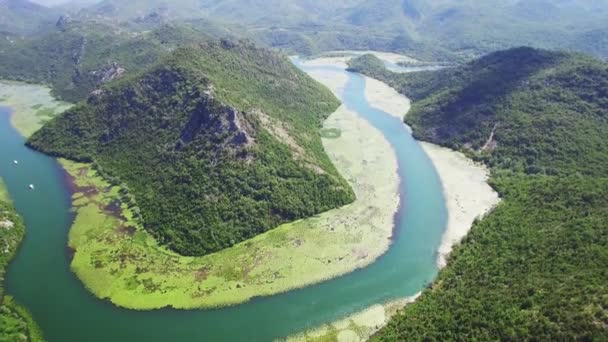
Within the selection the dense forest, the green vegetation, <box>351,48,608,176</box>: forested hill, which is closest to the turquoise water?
the green vegetation

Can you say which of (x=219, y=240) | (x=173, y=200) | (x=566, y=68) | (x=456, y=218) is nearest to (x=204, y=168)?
(x=173, y=200)

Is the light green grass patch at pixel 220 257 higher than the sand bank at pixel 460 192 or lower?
lower

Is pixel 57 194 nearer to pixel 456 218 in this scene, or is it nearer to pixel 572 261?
pixel 456 218

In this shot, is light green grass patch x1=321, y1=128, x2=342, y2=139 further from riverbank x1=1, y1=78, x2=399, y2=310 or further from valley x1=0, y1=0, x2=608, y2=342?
riverbank x1=1, y1=78, x2=399, y2=310

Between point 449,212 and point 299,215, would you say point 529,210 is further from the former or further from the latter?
point 299,215

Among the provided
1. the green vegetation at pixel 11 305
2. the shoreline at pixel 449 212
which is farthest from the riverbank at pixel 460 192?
the green vegetation at pixel 11 305

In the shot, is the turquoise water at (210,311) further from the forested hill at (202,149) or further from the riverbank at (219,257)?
the forested hill at (202,149)
